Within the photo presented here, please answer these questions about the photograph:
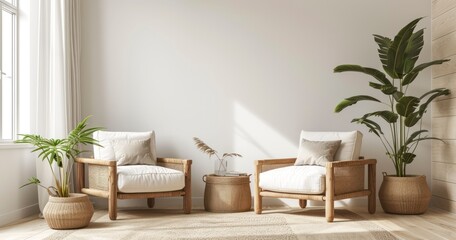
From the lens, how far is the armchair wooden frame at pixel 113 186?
194 inches

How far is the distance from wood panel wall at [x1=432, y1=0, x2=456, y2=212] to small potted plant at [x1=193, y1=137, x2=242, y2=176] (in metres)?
2.02

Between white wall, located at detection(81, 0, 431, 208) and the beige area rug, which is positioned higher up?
white wall, located at detection(81, 0, 431, 208)

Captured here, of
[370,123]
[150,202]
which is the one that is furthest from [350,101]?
[150,202]

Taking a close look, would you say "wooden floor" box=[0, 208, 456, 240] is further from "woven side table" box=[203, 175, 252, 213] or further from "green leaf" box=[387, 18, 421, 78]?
"green leaf" box=[387, 18, 421, 78]

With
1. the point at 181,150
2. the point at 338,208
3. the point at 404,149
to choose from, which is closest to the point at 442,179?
the point at 404,149

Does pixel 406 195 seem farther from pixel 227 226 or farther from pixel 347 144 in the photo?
pixel 227 226

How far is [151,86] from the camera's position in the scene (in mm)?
6023

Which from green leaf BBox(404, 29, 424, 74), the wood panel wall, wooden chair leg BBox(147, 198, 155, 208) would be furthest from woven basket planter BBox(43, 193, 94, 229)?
the wood panel wall

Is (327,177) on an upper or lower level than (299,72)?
lower

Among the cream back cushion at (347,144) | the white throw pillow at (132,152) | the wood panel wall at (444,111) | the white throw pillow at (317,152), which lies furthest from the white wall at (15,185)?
the wood panel wall at (444,111)

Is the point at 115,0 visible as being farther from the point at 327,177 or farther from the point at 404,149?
the point at 404,149

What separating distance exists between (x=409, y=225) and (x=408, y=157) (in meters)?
0.96

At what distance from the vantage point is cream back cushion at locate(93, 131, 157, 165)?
5449mm

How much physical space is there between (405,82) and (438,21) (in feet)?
2.88
